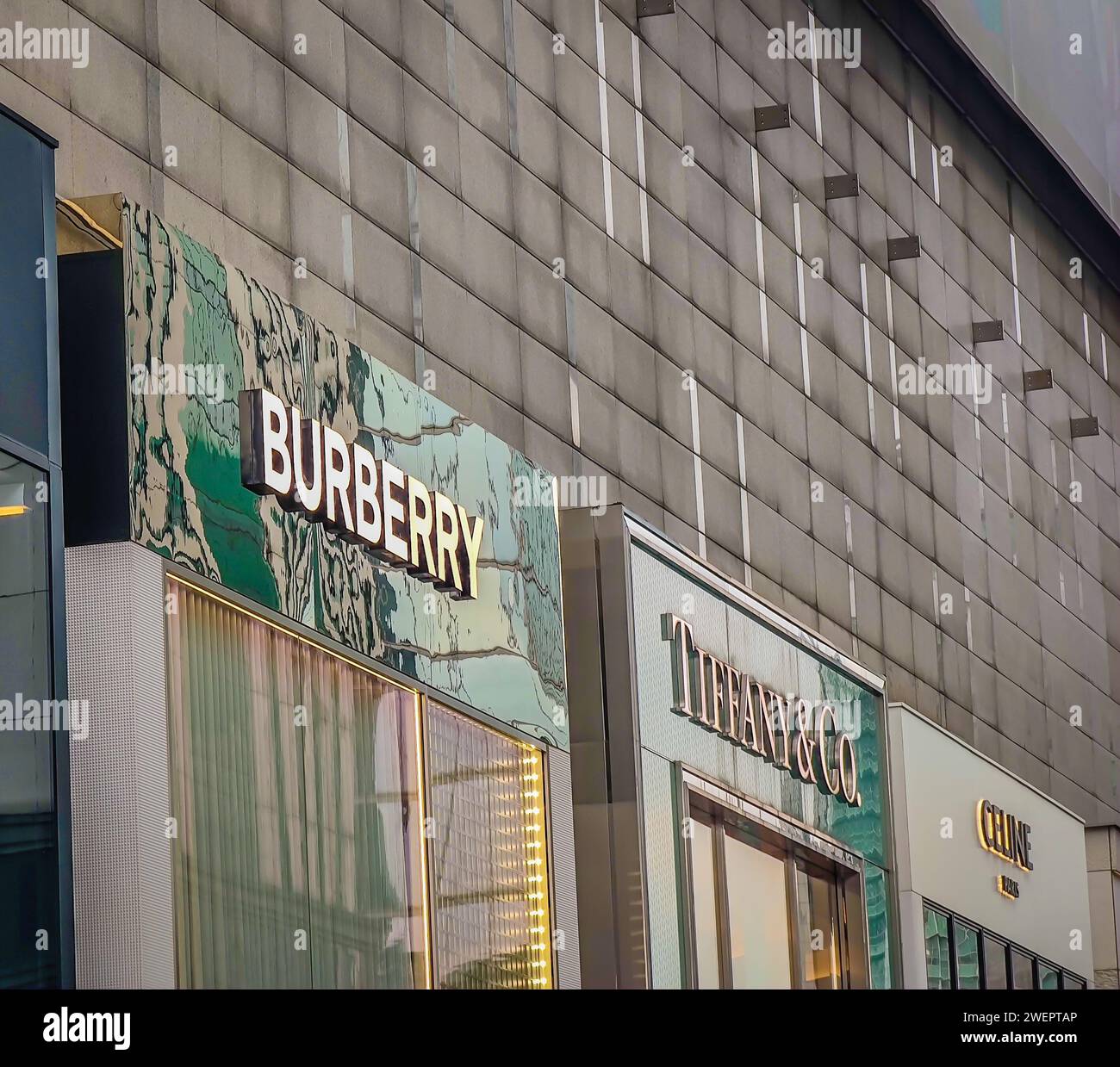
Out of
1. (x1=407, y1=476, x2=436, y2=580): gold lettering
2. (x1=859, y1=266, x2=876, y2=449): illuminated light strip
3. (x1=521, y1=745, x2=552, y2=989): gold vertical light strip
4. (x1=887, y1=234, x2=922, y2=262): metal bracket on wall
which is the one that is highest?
(x1=887, y1=234, x2=922, y2=262): metal bracket on wall

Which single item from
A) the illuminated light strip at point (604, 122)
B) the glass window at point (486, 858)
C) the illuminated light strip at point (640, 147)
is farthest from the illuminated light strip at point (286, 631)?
the illuminated light strip at point (640, 147)

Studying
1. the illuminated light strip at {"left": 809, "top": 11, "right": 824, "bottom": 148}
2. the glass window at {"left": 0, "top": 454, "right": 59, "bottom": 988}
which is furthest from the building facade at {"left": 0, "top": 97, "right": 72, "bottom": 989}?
the illuminated light strip at {"left": 809, "top": 11, "right": 824, "bottom": 148}

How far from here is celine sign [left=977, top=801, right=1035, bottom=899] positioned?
2614 cm

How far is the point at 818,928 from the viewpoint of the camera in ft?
67.8

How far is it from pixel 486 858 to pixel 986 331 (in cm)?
1986

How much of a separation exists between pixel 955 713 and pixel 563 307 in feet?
37.5

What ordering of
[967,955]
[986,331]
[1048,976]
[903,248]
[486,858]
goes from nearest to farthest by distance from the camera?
[486,858], [967,955], [1048,976], [903,248], [986,331]

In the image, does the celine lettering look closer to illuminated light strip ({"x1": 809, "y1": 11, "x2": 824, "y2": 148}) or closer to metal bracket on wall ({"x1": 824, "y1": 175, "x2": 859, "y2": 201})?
metal bracket on wall ({"x1": 824, "y1": 175, "x2": 859, "y2": 201})

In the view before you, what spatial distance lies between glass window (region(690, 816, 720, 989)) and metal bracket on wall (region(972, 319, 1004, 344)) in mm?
15536

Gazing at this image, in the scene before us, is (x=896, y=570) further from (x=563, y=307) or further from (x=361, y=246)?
(x=361, y=246)

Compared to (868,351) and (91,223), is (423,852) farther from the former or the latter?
(868,351)

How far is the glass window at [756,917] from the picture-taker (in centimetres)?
1842

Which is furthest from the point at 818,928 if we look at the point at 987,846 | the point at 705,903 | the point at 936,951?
the point at 987,846
